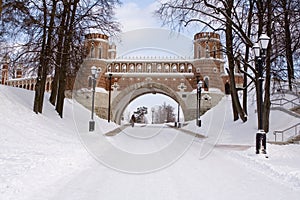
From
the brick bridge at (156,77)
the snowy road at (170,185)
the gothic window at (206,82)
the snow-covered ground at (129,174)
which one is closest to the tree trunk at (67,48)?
the snow-covered ground at (129,174)

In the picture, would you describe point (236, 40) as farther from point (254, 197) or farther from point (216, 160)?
point (254, 197)

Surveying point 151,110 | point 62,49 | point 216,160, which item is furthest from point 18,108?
point 151,110

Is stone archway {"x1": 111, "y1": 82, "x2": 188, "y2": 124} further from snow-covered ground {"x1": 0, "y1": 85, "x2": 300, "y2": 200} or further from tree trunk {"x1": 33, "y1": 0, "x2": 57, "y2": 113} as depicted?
snow-covered ground {"x1": 0, "y1": 85, "x2": 300, "y2": 200}

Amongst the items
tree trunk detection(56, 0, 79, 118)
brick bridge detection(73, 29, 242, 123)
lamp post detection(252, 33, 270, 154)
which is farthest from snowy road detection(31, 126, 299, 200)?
brick bridge detection(73, 29, 242, 123)

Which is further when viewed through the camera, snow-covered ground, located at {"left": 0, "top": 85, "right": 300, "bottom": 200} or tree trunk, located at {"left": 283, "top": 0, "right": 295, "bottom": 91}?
tree trunk, located at {"left": 283, "top": 0, "right": 295, "bottom": 91}

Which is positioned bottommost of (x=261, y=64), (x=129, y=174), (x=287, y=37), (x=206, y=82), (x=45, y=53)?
(x=129, y=174)

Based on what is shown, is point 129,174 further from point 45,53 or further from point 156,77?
point 156,77

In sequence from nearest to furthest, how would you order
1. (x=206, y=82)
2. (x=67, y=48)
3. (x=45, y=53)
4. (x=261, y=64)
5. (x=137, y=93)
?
(x=261, y=64)
(x=45, y=53)
(x=67, y=48)
(x=206, y=82)
(x=137, y=93)

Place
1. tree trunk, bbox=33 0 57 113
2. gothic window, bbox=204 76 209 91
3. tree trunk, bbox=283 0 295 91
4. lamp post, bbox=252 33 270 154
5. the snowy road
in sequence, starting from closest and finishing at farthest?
the snowy road
lamp post, bbox=252 33 270 154
tree trunk, bbox=33 0 57 113
tree trunk, bbox=283 0 295 91
gothic window, bbox=204 76 209 91

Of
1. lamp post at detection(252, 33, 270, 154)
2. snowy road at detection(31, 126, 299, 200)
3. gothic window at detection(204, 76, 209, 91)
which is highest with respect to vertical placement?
gothic window at detection(204, 76, 209, 91)

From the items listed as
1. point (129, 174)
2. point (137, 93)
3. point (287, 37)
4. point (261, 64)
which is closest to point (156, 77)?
point (137, 93)

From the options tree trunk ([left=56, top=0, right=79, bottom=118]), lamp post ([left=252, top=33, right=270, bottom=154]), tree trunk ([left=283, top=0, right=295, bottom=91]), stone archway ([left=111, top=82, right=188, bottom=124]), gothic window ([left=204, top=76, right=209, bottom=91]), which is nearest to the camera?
lamp post ([left=252, top=33, right=270, bottom=154])

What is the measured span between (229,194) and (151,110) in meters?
85.6

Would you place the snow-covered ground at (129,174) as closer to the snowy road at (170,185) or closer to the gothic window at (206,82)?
the snowy road at (170,185)
